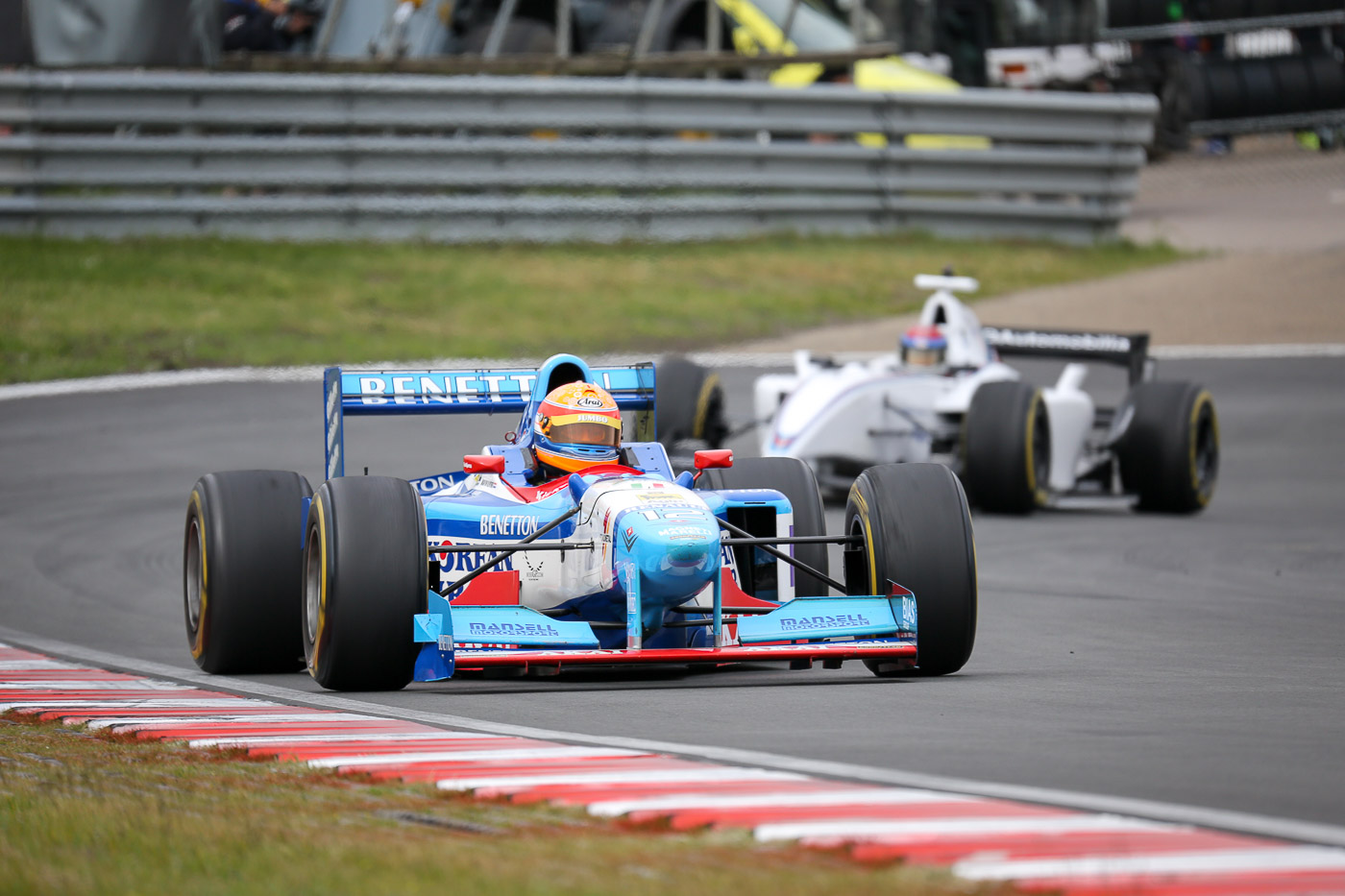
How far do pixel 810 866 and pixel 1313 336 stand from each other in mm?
20352

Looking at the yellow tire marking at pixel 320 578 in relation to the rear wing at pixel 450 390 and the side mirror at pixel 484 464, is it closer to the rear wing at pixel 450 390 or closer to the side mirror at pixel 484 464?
the side mirror at pixel 484 464

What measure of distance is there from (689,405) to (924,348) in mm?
1902

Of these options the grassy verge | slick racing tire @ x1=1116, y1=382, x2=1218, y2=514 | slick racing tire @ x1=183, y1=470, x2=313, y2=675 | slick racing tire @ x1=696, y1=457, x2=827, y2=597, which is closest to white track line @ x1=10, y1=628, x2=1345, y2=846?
slick racing tire @ x1=183, y1=470, x2=313, y2=675

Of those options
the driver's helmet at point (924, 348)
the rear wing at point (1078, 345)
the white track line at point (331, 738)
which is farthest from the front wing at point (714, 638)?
the rear wing at point (1078, 345)

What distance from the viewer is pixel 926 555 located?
27.9ft

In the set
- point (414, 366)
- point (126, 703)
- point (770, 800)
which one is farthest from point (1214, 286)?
point (770, 800)

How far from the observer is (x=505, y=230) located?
76.9 feet

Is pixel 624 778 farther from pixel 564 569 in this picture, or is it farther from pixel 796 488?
pixel 796 488

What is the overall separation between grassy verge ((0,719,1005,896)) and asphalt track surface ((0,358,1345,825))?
49.5 inches

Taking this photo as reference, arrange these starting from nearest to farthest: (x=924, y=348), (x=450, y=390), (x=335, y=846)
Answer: (x=335, y=846)
(x=450, y=390)
(x=924, y=348)

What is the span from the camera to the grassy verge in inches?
185

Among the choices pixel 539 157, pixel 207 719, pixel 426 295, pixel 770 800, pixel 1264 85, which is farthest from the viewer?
pixel 1264 85

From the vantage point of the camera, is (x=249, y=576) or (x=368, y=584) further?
(x=249, y=576)

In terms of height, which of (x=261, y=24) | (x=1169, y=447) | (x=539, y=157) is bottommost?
(x=1169, y=447)
